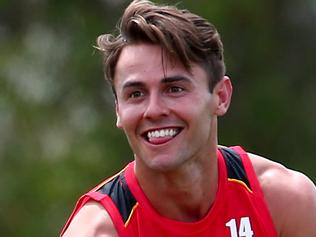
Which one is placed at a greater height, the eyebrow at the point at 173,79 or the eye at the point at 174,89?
the eyebrow at the point at 173,79

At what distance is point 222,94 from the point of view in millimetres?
7051

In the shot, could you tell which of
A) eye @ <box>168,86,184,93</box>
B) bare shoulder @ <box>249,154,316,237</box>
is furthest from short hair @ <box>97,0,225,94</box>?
bare shoulder @ <box>249,154,316,237</box>

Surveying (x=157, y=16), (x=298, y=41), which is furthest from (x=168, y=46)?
(x=298, y=41)

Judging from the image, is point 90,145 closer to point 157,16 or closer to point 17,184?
point 17,184

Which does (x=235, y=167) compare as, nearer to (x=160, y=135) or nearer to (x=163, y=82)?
(x=160, y=135)

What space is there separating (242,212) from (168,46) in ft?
2.88

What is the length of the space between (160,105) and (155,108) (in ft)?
0.10

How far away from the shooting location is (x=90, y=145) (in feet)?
48.8

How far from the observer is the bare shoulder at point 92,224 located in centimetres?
671

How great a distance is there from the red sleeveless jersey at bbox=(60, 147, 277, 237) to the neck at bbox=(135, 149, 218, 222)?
4 cm

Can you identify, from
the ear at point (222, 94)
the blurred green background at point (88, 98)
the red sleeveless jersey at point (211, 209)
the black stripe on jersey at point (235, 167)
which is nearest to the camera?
the red sleeveless jersey at point (211, 209)

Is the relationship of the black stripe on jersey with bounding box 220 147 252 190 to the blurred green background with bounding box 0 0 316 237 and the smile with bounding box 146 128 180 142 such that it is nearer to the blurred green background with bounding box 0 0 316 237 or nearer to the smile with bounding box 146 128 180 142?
the smile with bounding box 146 128 180 142

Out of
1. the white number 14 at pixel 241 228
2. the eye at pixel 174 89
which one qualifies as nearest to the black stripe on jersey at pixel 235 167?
the white number 14 at pixel 241 228

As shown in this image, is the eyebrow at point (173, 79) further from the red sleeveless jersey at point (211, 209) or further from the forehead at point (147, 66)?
the red sleeveless jersey at point (211, 209)
